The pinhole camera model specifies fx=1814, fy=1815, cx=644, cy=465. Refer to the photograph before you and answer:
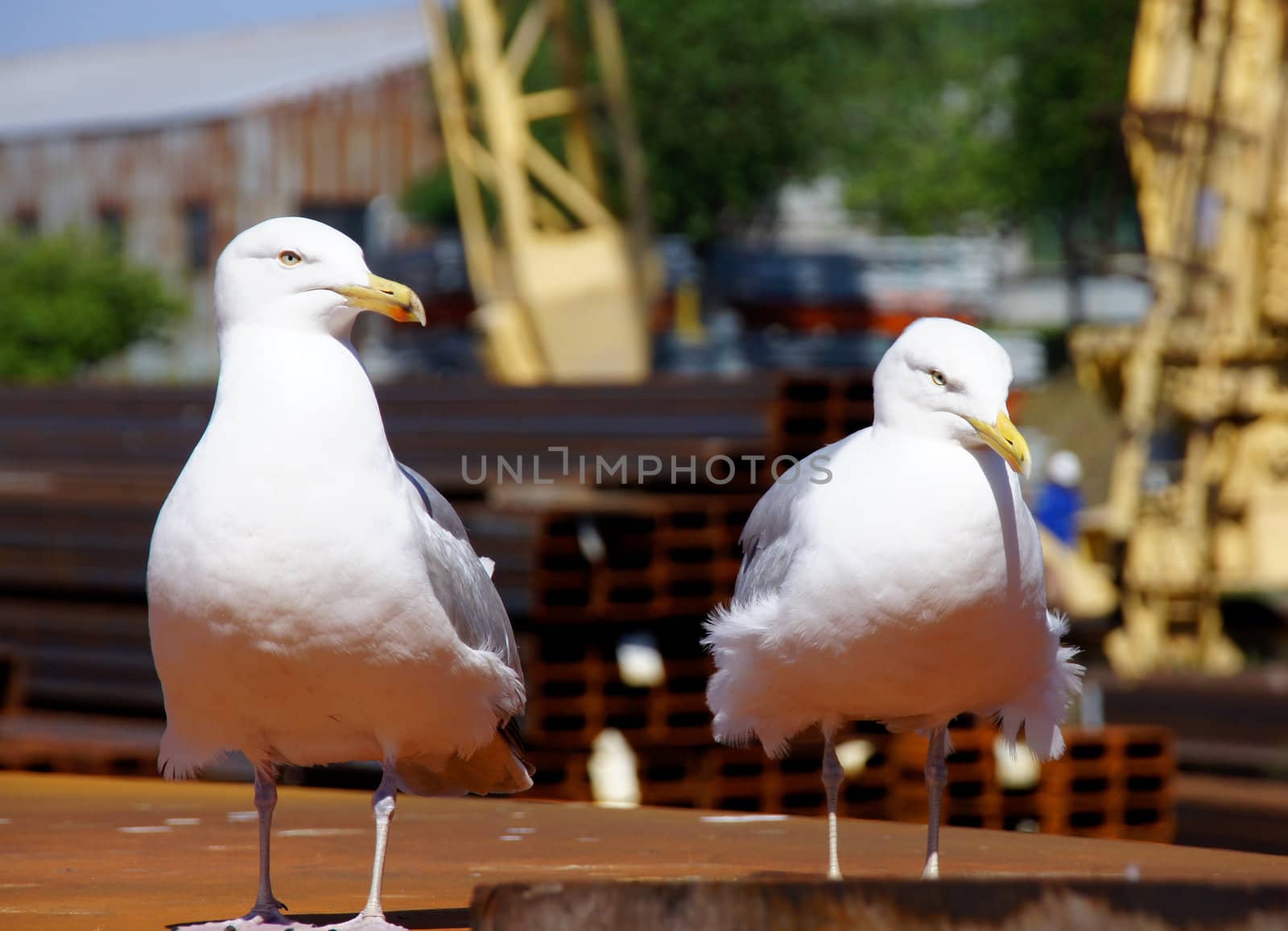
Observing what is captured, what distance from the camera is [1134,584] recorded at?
46.6ft

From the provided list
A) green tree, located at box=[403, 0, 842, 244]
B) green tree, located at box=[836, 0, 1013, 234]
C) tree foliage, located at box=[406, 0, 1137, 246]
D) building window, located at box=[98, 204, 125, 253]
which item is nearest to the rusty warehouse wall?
building window, located at box=[98, 204, 125, 253]

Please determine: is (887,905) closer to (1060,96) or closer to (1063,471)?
(1063,471)

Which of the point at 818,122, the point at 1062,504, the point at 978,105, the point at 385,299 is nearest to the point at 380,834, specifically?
the point at 385,299

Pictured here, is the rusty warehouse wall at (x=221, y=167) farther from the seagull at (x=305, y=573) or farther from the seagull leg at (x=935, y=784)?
the seagull at (x=305, y=573)

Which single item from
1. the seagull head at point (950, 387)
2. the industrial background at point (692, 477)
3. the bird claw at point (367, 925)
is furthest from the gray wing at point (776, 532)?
the industrial background at point (692, 477)

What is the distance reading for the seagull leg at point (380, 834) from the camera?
3289 millimetres

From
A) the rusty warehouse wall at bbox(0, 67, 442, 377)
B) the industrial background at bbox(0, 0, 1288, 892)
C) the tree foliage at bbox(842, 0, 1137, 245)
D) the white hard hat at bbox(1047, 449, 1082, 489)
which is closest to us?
the industrial background at bbox(0, 0, 1288, 892)

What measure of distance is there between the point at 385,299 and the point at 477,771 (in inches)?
41.6

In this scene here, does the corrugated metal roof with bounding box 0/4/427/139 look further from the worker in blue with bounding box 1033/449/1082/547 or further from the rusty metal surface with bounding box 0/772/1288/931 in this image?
the rusty metal surface with bounding box 0/772/1288/931

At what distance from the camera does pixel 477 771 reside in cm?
384

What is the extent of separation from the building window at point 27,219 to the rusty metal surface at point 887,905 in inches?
1655

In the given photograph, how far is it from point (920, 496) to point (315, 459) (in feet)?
3.77

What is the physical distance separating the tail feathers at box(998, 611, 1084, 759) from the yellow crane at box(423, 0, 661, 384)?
48.3 ft

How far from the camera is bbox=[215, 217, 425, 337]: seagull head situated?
3.42 meters
